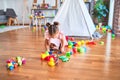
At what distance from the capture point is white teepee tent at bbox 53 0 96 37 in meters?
3.91

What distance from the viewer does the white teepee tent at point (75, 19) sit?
3908mm

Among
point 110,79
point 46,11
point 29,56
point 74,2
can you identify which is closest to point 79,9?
point 74,2

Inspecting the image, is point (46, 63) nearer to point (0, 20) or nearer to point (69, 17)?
point (69, 17)

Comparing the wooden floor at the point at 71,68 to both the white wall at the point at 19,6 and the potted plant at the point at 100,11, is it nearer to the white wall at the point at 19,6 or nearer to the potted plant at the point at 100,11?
the potted plant at the point at 100,11

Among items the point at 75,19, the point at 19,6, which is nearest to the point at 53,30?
the point at 75,19

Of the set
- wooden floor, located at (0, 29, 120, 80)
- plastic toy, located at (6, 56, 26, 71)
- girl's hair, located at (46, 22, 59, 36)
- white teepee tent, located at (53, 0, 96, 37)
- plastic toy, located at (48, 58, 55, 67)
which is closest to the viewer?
wooden floor, located at (0, 29, 120, 80)

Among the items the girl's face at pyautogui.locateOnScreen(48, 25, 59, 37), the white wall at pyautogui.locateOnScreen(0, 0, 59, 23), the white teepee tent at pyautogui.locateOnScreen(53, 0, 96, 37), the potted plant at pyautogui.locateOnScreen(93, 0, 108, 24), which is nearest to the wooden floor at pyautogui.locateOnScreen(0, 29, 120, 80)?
the girl's face at pyautogui.locateOnScreen(48, 25, 59, 37)

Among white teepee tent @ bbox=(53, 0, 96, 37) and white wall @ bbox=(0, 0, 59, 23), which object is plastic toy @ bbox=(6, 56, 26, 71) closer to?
white teepee tent @ bbox=(53, 0, 96, 37)

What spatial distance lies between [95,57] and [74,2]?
1941mm

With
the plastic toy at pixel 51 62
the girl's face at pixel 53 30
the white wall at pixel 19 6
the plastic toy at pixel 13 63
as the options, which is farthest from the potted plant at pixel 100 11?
the plastic toy at pixel 13 63

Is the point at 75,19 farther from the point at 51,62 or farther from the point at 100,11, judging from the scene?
the point at 100,11

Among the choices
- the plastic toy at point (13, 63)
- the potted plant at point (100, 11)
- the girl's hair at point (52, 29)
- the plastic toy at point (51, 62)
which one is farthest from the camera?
the potted plant at point (100, 11)

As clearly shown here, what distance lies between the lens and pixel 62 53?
265 centimetres

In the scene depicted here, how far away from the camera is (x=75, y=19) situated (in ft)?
13.0
